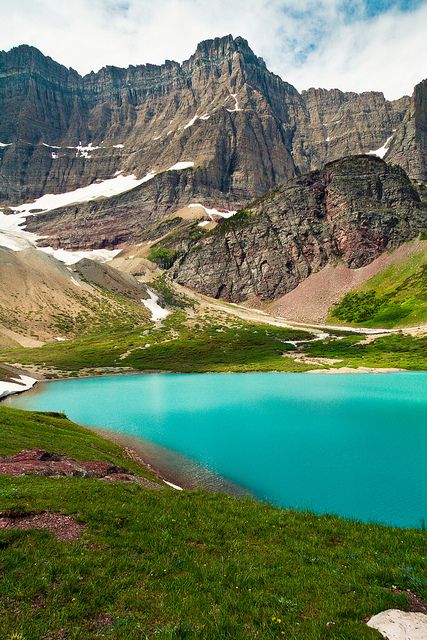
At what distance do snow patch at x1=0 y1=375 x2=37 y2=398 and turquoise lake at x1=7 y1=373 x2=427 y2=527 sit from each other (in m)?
2.41

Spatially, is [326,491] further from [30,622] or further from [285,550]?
[30,622]

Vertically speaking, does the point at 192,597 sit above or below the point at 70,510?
above

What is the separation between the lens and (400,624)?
320 inches

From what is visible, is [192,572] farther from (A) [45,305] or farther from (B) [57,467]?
(A) [45,305]

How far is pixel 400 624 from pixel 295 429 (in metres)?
35.1

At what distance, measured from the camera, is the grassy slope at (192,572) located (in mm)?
8141

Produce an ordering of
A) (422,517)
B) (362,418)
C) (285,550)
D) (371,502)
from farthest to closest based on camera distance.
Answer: (362,418) < (371,502) < (422,517) < (285,550)

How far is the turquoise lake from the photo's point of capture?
84.4ft

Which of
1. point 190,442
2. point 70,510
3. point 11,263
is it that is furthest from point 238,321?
point 70,510

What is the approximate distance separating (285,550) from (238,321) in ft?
582

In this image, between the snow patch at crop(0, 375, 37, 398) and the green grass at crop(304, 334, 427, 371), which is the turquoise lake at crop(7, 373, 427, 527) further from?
the green grass at crop(304, 334, 427, 371)

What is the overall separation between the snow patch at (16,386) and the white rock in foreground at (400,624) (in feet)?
231

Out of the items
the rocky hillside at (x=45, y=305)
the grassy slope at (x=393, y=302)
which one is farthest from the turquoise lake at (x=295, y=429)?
the grassy slope at (x=393, y=302)

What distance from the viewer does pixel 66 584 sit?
936 centimetres
